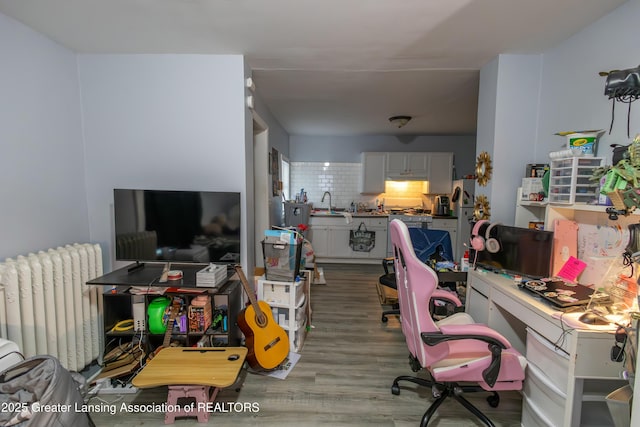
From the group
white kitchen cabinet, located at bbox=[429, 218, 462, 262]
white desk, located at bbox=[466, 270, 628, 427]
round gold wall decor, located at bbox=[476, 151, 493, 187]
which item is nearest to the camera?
white desk, located at bbox=[466, 270, 628, 427]

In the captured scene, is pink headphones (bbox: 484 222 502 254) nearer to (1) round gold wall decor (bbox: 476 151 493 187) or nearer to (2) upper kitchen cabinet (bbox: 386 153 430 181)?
(1) round gold wall decor (bbox: 476 151 493 187)

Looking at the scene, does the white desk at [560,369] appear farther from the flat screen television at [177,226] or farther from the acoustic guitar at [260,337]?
the flat screen television at [177,226]

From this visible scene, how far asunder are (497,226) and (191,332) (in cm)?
240

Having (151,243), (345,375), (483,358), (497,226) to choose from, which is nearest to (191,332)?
(151,243)

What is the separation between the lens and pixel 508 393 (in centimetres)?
186

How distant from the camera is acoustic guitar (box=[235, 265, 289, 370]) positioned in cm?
191

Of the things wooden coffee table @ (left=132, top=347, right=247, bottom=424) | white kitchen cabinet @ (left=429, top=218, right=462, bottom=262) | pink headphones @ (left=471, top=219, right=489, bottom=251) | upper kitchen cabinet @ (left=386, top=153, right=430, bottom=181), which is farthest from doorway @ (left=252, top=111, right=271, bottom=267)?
white kitchen cabinet @ (left=429, top=218, right=462, bottom=262)

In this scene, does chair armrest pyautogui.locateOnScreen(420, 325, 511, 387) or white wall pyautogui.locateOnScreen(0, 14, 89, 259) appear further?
white wall pyautogui.locateOnScreen(0, 14, 89, 259)

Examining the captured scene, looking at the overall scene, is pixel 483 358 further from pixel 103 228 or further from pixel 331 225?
pixel 331 225

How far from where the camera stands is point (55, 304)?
1.68 m

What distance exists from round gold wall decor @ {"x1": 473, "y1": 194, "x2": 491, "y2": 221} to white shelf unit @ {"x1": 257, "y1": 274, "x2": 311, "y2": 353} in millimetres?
1671

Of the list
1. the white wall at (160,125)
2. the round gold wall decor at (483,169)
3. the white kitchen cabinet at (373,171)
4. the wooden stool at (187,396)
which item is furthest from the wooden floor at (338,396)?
the white kitchen cabinet at (373,171)

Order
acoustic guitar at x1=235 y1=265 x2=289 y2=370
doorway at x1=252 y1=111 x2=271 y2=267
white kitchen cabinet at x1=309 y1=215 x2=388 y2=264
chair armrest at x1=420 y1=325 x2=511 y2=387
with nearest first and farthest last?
chair armrest at x1=420 y1=325 x2=511 y2=387 < acoustic guitar at x1=235 y1=265 x2=289 y2=370 < doorway at x1=252 y1=111 x2=271 y2=267 < white kitchen cabinet at x1=309 y1=215 x2=388 y2=264

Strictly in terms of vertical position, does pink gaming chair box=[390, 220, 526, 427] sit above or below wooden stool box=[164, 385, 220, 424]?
above
